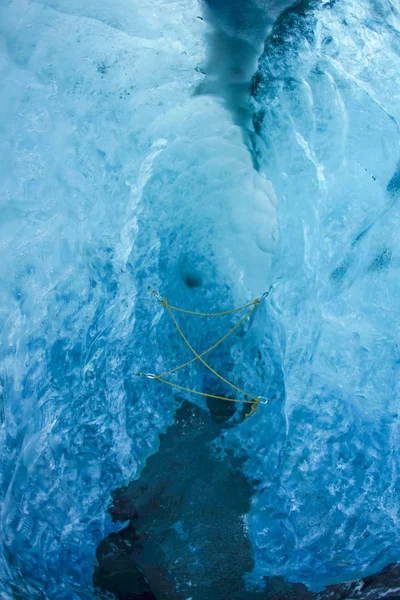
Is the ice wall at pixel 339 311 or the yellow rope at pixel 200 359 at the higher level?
the ice wall at pixel 339 311

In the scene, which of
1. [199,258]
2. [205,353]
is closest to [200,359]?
[205,353]

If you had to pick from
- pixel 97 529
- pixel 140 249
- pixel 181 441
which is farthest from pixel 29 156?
pixel 97 529

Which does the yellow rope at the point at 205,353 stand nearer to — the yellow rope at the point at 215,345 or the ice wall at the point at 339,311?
the yellow rope at the point at 215,345

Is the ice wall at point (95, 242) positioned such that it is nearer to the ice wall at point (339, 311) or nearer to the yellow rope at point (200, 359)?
the yellow rope at point (200, 359)

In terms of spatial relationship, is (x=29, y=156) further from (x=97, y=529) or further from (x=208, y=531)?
(x=208, y=531)

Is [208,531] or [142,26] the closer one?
[208,531]

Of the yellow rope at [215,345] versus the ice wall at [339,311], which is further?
the yellow rope at [215,345]

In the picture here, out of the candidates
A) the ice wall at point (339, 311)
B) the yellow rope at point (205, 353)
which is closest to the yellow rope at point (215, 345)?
the yellow rope at point (205, 353)

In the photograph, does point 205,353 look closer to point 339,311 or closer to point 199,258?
point 199,258

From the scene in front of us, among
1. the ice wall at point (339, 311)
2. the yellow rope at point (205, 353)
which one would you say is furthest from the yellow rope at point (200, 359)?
the ice wall at point (339, 311)
